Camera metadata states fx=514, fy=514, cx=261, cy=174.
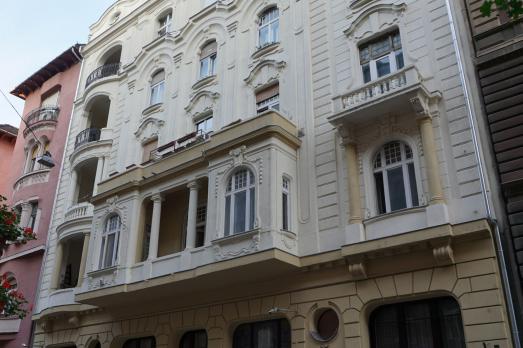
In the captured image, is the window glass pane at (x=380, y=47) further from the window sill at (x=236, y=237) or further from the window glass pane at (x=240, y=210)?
the window sill at (x=236, y=237)

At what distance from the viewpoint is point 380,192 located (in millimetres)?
14930

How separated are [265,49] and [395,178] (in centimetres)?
830

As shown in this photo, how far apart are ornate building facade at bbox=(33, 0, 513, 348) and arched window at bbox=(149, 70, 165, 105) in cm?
14

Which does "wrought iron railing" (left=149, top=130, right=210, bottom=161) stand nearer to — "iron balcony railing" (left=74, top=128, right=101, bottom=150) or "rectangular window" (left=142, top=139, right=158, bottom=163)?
"rectangular window" (left=142, top=139, right=158, bottom=163)

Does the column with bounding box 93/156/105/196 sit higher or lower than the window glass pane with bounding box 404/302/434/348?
higher

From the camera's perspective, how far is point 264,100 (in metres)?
19.5

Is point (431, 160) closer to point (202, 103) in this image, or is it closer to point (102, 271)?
point (202, 103)

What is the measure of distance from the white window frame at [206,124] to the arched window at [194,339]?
7780 mm

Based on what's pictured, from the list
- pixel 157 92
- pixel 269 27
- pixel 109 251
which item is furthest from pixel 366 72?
pixel 109 251

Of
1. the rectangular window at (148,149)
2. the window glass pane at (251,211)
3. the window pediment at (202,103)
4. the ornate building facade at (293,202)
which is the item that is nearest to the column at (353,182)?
the ornate building facade at (293,202)

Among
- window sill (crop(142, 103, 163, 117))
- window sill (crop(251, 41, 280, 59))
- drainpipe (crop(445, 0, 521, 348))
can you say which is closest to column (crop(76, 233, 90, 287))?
window sill (crop(142, 103, 163, 117))

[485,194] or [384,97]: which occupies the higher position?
[384,97]

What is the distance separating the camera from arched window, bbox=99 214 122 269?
20.0m

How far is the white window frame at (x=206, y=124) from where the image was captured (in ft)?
68.4
